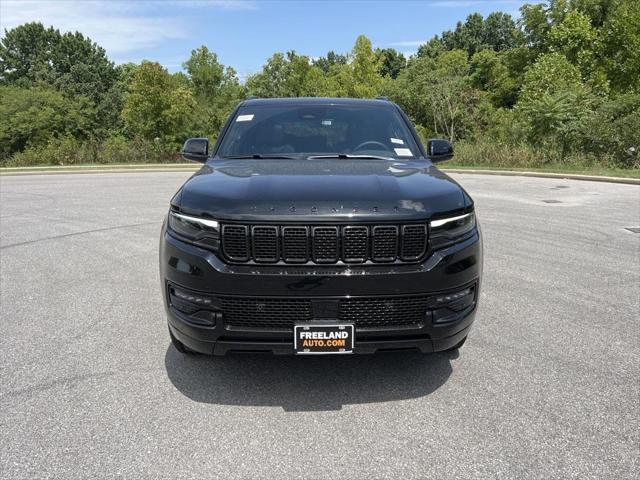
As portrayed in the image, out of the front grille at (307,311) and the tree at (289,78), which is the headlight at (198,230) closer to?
the front grille at (307,311)

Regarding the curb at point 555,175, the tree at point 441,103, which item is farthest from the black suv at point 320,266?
the tree at point 441,103

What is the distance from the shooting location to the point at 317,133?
439 cm

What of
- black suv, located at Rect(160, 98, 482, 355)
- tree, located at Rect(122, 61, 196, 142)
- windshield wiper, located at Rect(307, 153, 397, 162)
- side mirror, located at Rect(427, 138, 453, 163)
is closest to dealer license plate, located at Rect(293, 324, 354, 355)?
black suv, located at Rect(160, 98, 482, 355)

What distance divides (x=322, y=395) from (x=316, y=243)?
3.43 feet

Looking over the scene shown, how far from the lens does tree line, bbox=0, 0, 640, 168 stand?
21812 mm

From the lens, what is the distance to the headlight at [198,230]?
2.94 m

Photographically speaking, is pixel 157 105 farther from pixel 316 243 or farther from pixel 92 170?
pixel 316 243

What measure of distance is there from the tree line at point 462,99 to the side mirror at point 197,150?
19251 mm

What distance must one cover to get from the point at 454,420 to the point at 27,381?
9.08 feet

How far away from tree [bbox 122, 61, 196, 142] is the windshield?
29.0 m

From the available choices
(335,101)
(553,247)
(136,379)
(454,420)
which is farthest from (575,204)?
(136,379)

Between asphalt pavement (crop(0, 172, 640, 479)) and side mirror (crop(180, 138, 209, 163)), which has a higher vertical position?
side mirror (crop(180, 138, 209, 163))

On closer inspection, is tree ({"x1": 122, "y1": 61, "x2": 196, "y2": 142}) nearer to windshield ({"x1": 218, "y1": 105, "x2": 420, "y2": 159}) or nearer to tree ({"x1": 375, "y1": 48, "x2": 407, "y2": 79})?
windshield ({"x1": 218, "y1": 105, "x2": 420, "y2": 159})

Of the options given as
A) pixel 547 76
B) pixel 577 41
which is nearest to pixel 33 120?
pixel 547 76
